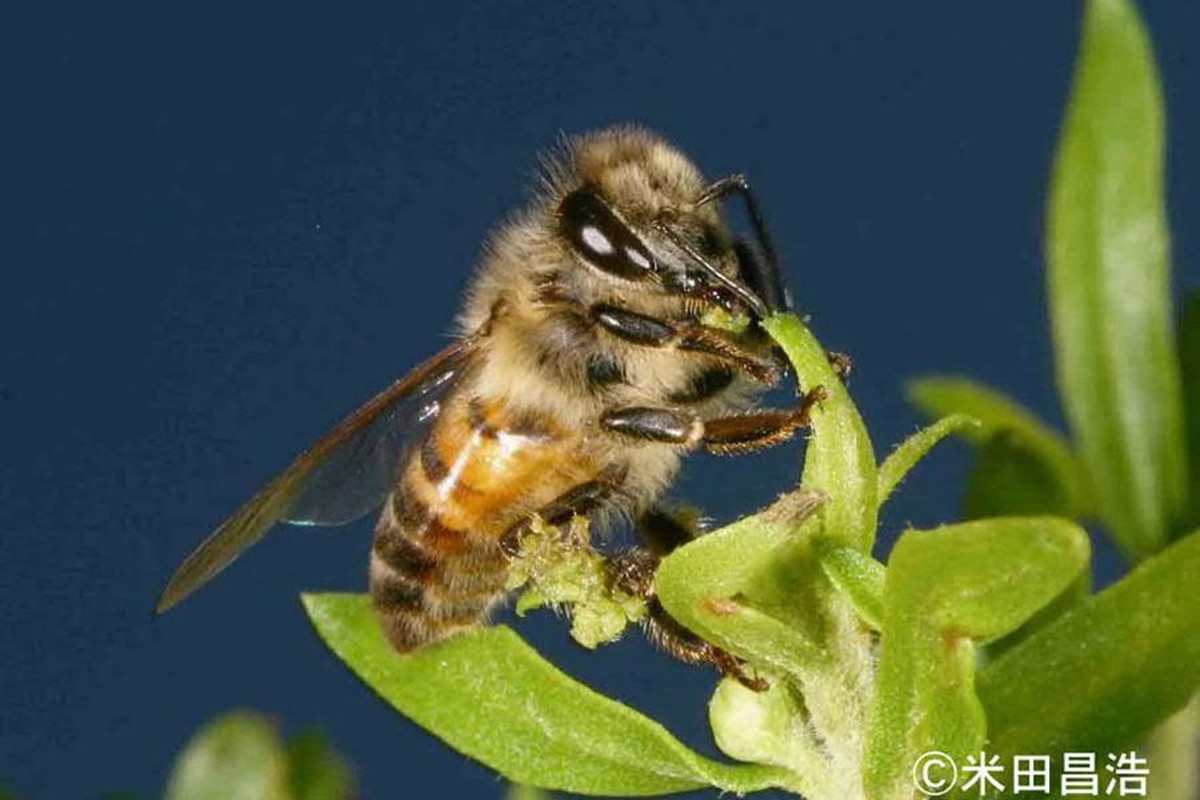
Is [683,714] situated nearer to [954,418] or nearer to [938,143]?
[938,143]

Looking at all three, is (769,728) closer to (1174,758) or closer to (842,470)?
(842,470)

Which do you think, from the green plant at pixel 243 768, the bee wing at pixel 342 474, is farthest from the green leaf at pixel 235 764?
the bee wing at pixel 342 474

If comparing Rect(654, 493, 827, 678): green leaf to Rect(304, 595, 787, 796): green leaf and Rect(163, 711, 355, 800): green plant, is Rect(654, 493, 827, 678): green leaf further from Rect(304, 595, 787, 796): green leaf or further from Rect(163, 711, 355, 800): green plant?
Rect(163, 711, 355, 800): green plant

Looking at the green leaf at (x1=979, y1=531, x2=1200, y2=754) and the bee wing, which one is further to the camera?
the bee wing

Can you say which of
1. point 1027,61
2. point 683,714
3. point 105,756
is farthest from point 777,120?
point 105,756

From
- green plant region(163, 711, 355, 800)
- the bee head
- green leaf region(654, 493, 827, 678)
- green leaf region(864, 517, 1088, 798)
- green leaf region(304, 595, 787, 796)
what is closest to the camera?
green leaf region(864, 517, 1088, 798)

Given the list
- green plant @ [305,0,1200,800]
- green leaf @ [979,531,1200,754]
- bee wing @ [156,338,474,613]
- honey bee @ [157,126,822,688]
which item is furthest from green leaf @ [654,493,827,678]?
bee wing @ [156,338,474,613]

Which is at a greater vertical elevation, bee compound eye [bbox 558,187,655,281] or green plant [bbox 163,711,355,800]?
bee compound eye [bbox 558,187,655,281]
